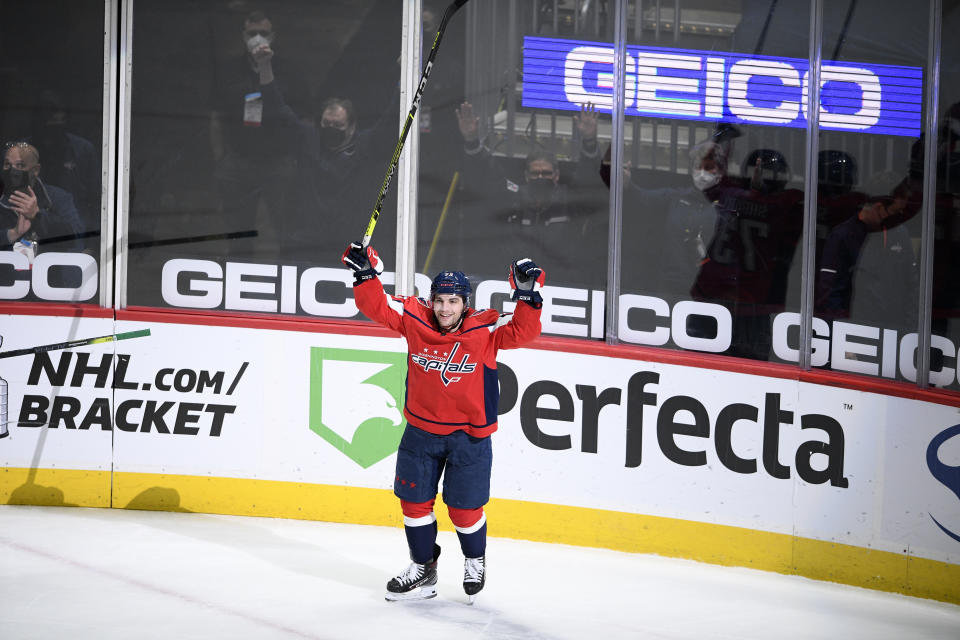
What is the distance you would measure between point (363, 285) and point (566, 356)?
1.30m

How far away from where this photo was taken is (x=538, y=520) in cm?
473

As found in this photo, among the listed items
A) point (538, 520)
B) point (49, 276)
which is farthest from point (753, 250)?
point (49, 276)

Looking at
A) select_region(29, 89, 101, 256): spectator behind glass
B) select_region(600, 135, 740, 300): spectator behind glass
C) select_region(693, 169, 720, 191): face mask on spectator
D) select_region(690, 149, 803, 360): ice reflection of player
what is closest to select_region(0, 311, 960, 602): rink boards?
select_region(690, 149, 803, 360): ice reflection of player

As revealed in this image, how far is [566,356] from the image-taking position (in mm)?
4715

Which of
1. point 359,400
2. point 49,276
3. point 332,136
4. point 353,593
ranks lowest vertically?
point 353,593

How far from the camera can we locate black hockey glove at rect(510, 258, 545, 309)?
3609mm

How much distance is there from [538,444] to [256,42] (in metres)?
2.27

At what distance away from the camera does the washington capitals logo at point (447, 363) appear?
375 centimetres

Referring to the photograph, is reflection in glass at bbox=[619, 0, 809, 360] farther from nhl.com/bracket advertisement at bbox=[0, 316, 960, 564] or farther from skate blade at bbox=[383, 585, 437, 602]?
skate blade at bbox=[383, 585, 437, 602]

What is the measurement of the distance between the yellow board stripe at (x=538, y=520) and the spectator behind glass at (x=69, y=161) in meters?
1.12

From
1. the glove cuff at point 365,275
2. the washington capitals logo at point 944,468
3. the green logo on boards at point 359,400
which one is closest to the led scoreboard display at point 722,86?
the washington capitals logo at point 944,468

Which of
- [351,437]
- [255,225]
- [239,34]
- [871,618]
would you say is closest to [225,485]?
[351,437]

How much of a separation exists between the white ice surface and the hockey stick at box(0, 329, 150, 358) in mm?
728

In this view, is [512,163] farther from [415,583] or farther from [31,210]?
[31,210]
